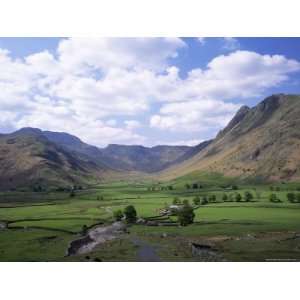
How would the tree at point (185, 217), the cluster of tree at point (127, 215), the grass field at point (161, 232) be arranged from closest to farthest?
1. the grass field at point (161, 232)
2. the tree at point (185, 217)
3. the cluster of tree at point (127, 215)

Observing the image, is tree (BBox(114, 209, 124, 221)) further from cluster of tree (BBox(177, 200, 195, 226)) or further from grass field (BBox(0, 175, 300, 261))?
cluster of tree (BBox(177, 200, 195, 226))

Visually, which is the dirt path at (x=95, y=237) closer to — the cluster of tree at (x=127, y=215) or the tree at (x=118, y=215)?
the tree at (x=118, y=215)

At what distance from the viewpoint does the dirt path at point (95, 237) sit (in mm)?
56309

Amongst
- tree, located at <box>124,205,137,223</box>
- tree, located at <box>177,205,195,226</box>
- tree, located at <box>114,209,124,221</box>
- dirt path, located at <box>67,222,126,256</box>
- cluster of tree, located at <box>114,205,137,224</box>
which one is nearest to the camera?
dirt path, located at <box>67,222,126,256</box>

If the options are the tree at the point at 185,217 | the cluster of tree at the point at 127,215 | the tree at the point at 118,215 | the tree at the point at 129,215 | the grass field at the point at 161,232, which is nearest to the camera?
the grass field at the point at 161,232

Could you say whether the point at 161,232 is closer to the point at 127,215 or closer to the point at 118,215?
the point at 127,215

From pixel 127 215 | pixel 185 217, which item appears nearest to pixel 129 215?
pixel 127 215

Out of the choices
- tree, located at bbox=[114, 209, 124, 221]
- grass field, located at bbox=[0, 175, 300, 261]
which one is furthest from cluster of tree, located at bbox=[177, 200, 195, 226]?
tree, located at bbox=[114, 209, 124, 221]

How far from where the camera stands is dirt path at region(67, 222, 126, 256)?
5631 centimetres

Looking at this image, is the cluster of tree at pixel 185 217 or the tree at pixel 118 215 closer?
the cluster of tree at pixel 185 217

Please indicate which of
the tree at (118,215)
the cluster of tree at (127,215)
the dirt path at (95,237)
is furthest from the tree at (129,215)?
the dirt path at (95,237)
